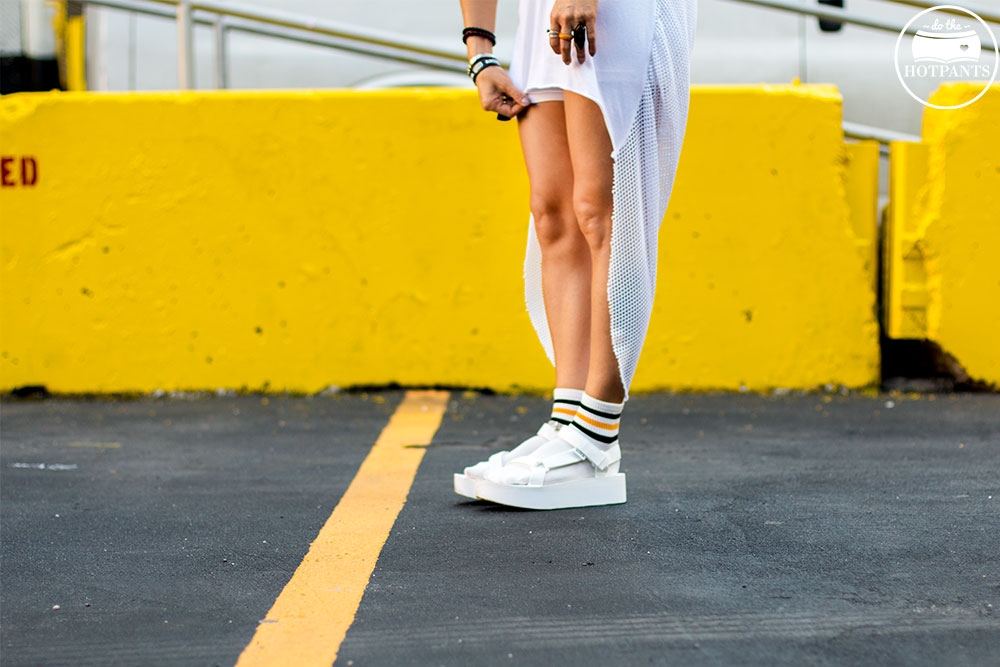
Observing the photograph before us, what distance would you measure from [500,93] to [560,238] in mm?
324

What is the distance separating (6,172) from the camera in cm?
395

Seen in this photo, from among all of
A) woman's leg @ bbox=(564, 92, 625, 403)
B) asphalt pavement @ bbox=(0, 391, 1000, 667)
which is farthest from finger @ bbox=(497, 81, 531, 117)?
asphalt pavement @ bbox=(0, 391, 1000, 667)

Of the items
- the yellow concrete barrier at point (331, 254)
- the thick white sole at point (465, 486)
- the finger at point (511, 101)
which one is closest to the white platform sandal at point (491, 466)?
the thick white sole at point (465, 486)

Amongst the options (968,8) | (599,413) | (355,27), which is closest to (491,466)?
(599,413)

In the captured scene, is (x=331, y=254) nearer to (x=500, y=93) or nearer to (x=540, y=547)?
(x=500, y=93)

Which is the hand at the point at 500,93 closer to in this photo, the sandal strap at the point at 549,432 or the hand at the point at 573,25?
the hand at the point at 573,25

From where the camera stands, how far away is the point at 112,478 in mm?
2787

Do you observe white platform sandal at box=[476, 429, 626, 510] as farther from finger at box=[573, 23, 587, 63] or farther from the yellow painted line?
finger at box=[573, 23, 587, 63]

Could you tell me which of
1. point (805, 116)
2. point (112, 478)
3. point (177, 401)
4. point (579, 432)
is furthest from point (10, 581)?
point (805, 116)

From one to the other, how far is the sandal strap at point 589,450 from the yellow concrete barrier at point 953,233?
187 centimetres

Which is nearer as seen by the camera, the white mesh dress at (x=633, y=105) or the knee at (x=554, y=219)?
the white mesh dress at (x=633, y=105)

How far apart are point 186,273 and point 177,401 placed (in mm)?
426

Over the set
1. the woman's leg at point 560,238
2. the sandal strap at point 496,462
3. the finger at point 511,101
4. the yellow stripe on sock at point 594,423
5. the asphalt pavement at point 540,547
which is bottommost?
the asphalt pavement at point 540,547

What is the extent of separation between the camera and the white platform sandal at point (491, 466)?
7.82 feet
